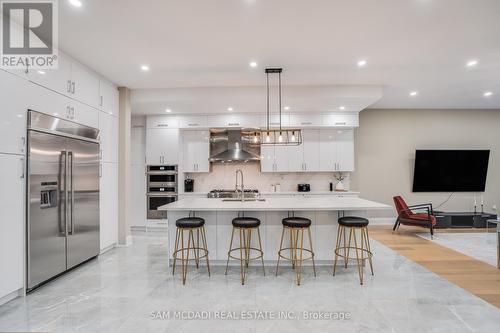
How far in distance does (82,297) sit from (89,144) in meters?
2.08

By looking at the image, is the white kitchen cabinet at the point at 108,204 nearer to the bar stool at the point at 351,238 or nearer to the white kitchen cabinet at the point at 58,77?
the white kitchen cabinet at the point at 58,77

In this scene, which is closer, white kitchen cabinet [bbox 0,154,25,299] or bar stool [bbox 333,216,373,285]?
white kitchen cabinet [bbox 0,154,25,299]

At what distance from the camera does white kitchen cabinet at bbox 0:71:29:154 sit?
2643mm

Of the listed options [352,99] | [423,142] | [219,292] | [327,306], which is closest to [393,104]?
[423,142]

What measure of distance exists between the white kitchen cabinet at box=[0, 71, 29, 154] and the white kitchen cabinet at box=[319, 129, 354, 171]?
5.21m

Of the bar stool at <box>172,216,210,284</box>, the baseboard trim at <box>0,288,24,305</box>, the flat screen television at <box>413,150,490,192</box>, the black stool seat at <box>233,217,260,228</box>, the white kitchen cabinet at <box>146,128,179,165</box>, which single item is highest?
the white kitchen cabinet at <box>146,128,179,165</box>

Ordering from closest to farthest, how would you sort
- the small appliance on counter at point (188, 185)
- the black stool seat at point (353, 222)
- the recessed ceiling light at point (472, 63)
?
the black stool seat at point (353, 222)
the recessed ceiling light at point (472, 63)
the small appliance on counter at point (188, 185)

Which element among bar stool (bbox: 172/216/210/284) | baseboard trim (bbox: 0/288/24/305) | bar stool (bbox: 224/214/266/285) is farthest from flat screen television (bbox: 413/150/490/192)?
baseboard trim (bbox: 0/288/24/305)

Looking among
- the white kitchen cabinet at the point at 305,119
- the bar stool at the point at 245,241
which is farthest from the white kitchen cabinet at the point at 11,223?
the white kitchen cabinet at the point at 305,119

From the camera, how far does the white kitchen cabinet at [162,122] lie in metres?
6.07

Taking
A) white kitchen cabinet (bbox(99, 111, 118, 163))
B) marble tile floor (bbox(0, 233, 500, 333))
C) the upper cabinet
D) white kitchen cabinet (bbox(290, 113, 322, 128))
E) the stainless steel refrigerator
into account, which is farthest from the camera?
white kitchen cabinet (bbox(290, 113, 322, 128))

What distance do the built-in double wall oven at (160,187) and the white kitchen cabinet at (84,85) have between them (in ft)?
7.16

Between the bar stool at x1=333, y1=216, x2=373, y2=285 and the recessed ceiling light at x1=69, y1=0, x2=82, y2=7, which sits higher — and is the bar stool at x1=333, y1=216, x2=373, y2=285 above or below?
below

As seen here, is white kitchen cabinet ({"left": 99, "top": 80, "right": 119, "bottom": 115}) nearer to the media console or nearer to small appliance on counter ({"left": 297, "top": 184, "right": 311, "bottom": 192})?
small appliance on counter ({"left": 297, "top": 184, "right": 311, "bottom": 192})
